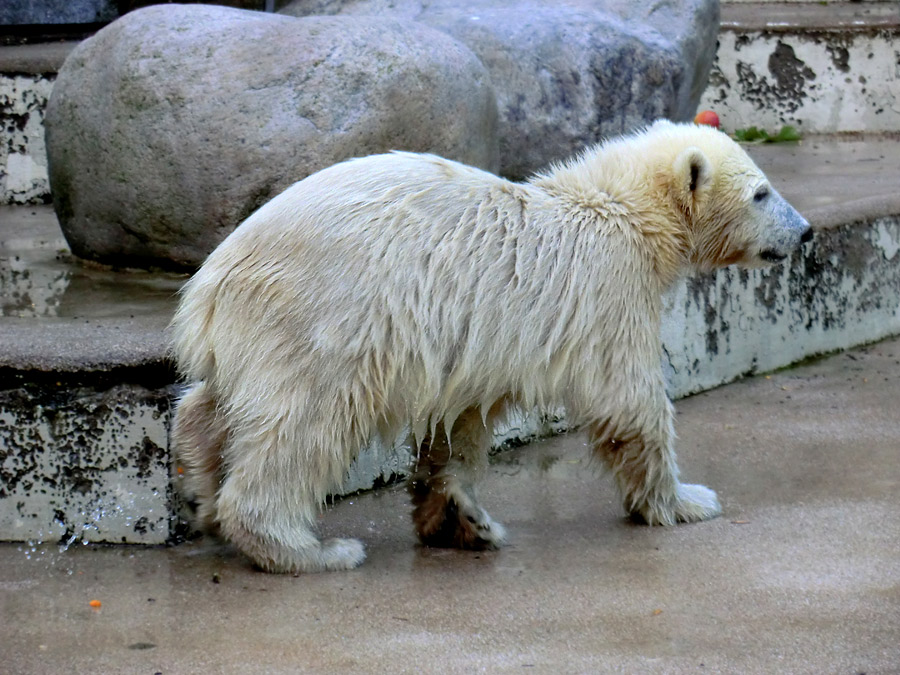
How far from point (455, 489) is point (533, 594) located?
0.46 metres

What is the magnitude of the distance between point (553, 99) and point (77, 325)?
306cm

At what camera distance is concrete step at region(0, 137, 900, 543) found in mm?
3150

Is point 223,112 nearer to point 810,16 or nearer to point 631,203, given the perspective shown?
point 631,203

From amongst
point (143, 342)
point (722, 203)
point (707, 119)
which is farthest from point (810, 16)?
point (143, 342)

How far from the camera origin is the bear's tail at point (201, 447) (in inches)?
121

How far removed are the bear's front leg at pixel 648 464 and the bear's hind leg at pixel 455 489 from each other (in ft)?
1.09

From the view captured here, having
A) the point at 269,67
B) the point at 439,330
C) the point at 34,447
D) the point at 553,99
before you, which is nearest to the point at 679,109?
the point at 553,99

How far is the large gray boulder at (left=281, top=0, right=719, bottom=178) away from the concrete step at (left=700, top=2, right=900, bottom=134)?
3130mm

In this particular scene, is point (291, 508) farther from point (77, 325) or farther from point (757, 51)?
point (757, 51)

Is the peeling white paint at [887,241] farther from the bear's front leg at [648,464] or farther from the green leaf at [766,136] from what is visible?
the green leaf at [766,136]

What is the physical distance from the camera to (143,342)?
3211mm

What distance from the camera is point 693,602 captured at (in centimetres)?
281

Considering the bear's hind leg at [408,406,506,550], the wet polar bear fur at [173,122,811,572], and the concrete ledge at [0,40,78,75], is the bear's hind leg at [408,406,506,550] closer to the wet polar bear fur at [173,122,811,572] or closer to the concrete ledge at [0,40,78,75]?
the wet polar bear fur at [173,122,811,572]

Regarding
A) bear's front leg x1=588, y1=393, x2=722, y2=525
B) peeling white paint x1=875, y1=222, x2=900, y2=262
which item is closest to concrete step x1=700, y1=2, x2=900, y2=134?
peeling white paint x1=875, y1=222, x2=900, y2=262
